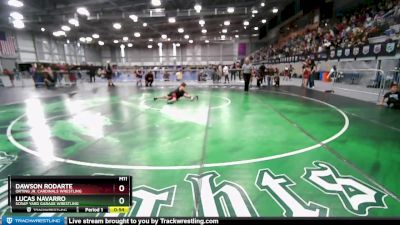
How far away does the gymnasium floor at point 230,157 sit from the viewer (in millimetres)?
2990

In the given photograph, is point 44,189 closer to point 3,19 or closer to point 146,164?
point 146,164

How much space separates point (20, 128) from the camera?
6.77 meters

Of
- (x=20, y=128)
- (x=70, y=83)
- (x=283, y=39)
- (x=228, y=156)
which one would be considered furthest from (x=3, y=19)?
(x=283, y=39)

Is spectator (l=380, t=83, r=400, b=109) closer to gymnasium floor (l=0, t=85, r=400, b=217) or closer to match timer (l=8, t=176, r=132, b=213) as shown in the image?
gymnasium floor (l=0, t=85, r=400, b=217)

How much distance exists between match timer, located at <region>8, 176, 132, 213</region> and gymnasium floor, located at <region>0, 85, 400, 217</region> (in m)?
1.25

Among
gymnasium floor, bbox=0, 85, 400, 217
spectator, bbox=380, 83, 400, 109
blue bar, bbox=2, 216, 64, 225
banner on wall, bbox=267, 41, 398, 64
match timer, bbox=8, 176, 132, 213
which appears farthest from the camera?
banner on wall, bbox=267, 41, 398, 64

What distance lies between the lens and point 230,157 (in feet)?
14.5

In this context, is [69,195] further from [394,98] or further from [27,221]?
[394,98]

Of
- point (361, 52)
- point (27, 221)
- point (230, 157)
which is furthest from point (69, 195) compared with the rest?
point (361, 52)

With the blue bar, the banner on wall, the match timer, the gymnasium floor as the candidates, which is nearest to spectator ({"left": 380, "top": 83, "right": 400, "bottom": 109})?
the gymnasium floor

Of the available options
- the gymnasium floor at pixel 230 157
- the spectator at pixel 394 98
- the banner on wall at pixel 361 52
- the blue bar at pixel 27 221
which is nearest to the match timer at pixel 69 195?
the blue bar at pixel 27 221

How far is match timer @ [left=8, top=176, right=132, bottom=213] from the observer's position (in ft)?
5.32

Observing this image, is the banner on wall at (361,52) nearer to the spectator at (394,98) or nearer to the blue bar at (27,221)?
the spectator at (394,98)

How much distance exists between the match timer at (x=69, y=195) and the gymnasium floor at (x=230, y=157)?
4.12 feet
